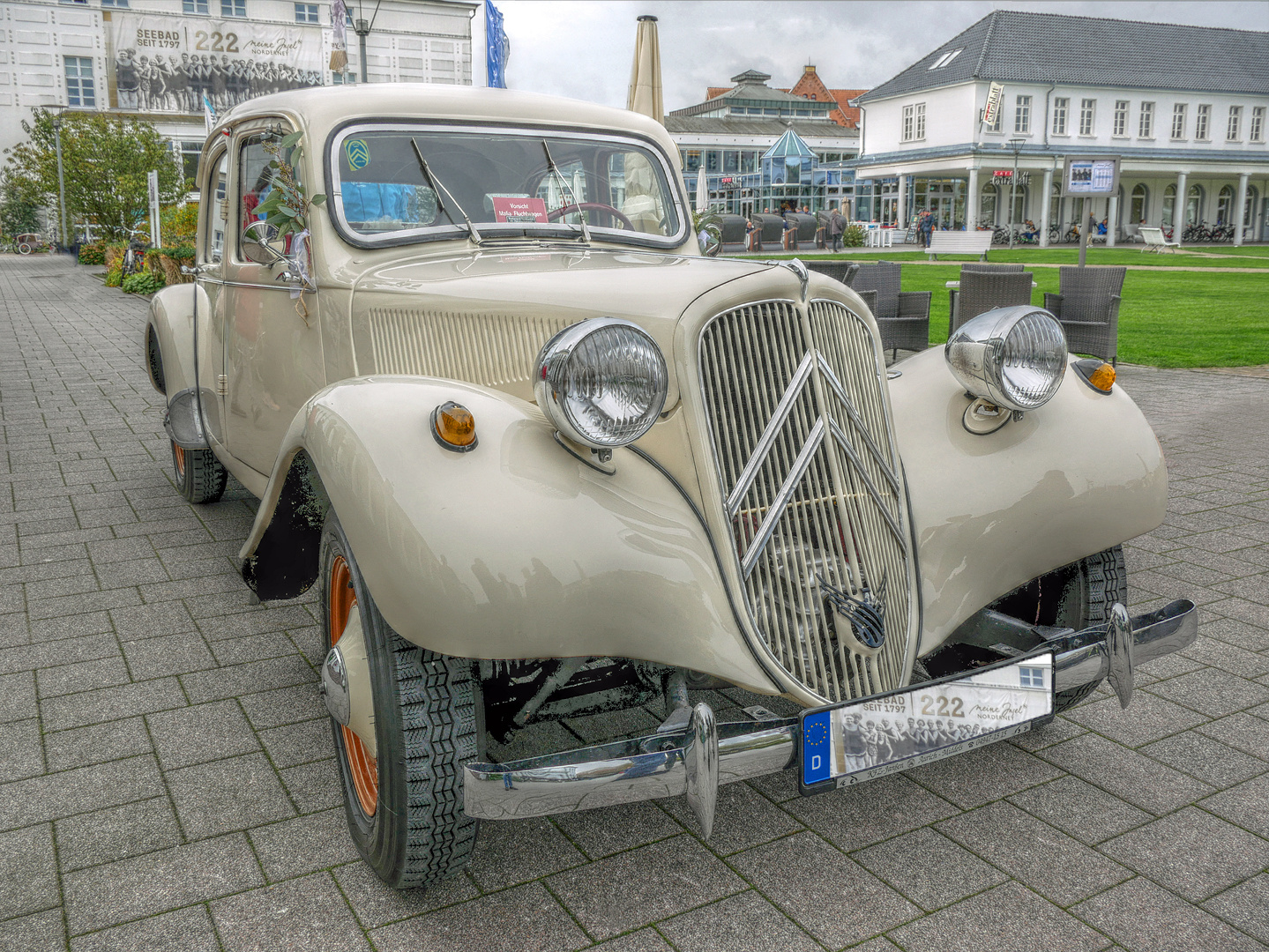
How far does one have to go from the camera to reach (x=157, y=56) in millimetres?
48500

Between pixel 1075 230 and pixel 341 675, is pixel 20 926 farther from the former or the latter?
pixel 1075 230

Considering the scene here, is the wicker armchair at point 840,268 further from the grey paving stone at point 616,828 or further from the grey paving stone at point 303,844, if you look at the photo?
the grey paving stone at point 303,844

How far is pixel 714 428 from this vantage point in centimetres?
223

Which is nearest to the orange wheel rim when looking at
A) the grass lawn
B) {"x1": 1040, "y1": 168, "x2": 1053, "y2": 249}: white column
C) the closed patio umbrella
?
the closed patio umbrella

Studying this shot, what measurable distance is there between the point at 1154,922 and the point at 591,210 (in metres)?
2.69

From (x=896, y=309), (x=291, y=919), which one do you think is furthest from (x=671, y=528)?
(x=896, y=309)

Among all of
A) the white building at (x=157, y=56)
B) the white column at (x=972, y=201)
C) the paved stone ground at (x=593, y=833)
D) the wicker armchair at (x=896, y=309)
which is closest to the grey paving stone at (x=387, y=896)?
the paved stone ground at (x=593, y=833)

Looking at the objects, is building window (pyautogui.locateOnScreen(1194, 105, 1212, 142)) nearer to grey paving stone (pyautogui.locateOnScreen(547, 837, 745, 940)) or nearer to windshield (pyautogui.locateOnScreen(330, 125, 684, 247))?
windshield (pyautogui.locateOnScreen(330, 125, 684, 247))

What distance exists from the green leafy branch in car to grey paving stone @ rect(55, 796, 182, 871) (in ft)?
5.97

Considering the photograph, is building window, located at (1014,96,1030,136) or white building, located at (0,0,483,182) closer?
building window, located at (1014,96,1030,136)

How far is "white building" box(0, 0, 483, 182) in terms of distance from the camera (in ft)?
157

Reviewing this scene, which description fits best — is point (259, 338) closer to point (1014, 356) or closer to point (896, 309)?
point (1014, 356)

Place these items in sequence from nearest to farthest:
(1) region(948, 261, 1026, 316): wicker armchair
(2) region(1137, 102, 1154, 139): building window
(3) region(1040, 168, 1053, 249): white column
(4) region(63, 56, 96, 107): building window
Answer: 1. (1) region(948, 261, 1026, 316): wicker armchair
2. (3) region(1040, 168, 1053, 249): white column
3. (2) region(1137, 102, 1154, 139): building window
4. (4) region(63, 56, 96, 107): building window

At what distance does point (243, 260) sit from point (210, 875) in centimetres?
246
